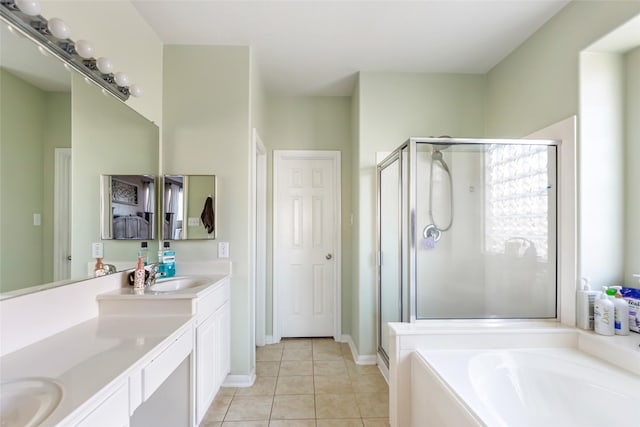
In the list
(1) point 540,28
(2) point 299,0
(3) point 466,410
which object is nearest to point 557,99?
(1) point 540,28

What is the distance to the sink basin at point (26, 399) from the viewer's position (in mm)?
762

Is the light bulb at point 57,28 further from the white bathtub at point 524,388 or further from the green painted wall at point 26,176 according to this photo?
the white bathtub at point 524,388

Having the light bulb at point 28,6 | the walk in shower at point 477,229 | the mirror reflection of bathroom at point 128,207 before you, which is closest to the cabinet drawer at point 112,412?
the mirror reflection of bathroom at point 128,207

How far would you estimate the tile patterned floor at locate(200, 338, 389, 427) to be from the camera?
1.93 meters

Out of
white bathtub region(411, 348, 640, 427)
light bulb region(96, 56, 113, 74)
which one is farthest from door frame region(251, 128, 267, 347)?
white bathtub region(411, 348, 640, 427)

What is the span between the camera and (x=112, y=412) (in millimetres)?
898

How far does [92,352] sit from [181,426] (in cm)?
88

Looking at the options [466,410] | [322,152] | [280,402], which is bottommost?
[280,402]

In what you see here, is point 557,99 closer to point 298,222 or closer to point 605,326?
point 605,326

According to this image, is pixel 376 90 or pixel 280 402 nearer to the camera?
pixel 280 402

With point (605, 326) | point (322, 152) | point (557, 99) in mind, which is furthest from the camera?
point (322, 152)

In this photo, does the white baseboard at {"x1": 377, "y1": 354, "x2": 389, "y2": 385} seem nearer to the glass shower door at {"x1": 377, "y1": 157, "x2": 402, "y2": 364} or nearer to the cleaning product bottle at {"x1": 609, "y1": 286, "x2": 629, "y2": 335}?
the glass shower door at {"x1": 377, "y1": 157, "x2": 402, "y2": 364}

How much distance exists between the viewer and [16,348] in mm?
1106

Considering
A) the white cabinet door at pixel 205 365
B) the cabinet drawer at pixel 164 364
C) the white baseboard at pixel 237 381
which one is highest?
the cabinet drawer at pixel 164 364
